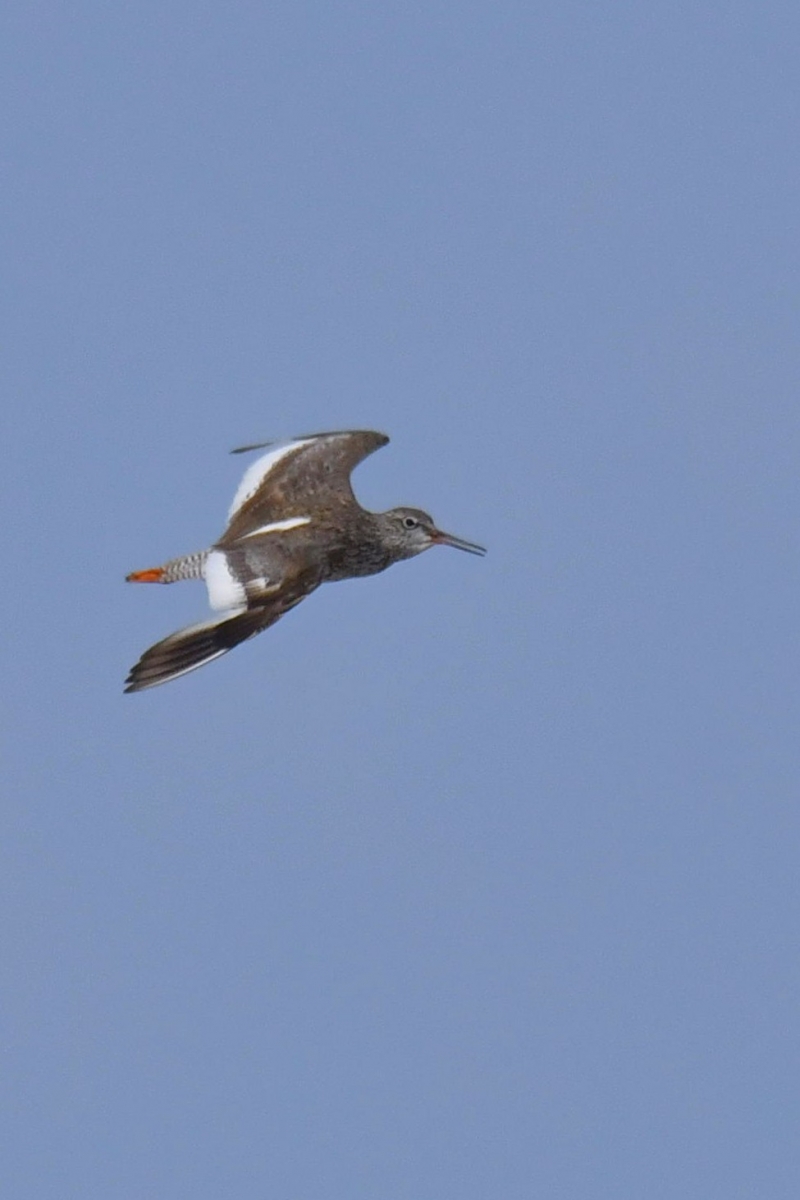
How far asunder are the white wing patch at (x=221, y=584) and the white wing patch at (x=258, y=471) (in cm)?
245

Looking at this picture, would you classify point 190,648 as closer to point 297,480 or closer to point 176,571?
point 176,571

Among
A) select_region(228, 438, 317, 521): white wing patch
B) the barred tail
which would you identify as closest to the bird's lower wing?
the barred tail

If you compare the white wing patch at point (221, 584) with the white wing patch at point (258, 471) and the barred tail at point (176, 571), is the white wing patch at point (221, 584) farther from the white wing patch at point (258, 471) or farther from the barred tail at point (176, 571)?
the white wing patch at point (258, 471)

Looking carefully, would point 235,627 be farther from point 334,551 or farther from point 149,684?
point 334,551

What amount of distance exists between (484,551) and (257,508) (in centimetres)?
303

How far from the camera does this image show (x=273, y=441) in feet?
92.7

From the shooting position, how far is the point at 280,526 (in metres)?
26.4

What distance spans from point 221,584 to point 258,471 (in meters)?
4.29

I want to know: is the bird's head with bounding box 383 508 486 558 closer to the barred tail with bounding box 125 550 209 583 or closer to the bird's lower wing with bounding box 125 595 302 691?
the barred tail with bounding box 125 550 209 583

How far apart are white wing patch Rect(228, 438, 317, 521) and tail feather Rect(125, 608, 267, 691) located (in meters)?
4.97

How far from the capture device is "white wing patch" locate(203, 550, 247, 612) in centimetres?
2336

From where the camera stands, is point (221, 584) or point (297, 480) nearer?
point (221, 584)

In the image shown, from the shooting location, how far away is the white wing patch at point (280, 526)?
2614cm

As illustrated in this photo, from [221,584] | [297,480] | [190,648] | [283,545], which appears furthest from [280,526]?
[190,648]
